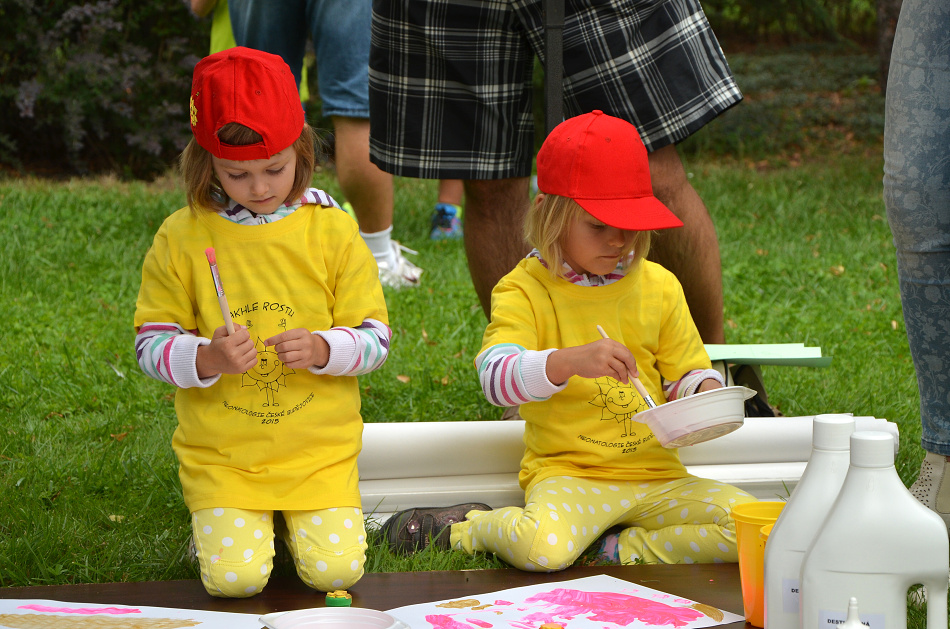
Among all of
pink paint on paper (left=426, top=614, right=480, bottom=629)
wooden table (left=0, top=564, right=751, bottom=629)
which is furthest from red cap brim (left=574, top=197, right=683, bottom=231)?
pink paint on paper (left=426, top=614, right=480, bottom=629)

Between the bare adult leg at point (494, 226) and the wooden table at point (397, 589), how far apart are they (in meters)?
0.90

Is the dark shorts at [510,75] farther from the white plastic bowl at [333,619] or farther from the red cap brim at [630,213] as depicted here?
the white plastic bowl at [333,619]

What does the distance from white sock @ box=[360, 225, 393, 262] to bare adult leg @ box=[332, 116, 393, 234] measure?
8 cm

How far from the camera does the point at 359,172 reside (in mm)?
4121

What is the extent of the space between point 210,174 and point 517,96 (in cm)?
91

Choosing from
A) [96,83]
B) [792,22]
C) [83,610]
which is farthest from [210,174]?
[792,22]

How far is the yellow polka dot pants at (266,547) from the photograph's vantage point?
6.16 feet

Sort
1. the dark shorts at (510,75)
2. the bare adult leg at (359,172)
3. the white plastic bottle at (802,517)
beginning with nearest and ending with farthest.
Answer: the white plastic bottle at (802,517) < the dark shorts at (510,75) < the bare adult leg at (359,172)

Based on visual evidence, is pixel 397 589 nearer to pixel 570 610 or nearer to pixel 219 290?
pixel 570 610

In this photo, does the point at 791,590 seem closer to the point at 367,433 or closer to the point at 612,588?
the point at 612,588

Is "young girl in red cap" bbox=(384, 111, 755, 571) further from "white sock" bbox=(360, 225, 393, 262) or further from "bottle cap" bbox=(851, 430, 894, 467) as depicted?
"white sock" bbox=(360, 225, 393, 262)

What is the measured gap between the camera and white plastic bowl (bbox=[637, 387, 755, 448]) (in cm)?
182

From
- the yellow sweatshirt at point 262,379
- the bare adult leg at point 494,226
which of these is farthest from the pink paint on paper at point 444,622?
the bare adult leg at point 494,226

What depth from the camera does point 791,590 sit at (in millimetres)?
1415
